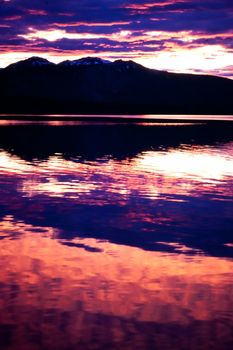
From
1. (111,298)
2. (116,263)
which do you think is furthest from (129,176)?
(111,298)

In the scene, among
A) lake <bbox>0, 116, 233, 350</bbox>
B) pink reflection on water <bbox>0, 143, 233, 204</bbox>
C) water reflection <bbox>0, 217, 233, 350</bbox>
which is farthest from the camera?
pink reflection on water <bbox>0, 143, 233, 204</bbox>

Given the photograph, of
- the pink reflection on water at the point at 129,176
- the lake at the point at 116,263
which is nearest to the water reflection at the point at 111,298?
the lake at the point at 116,263

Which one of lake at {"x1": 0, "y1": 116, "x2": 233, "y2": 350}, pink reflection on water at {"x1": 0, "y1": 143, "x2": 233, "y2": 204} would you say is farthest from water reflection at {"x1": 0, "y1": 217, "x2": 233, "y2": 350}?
pink reflection on water at {"x1": 0, "y1": 143, "x2": 233, "y2": 204}

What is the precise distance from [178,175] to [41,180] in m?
5.47

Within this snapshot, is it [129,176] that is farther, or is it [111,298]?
[129,176]

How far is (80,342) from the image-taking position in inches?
303

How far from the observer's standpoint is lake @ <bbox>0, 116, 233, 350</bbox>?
805 centimetres

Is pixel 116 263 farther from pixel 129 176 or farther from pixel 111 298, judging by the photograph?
pixel 129 176

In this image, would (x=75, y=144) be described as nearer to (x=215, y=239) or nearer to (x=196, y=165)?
(x=196, y=165)

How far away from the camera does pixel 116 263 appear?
36.6 ft

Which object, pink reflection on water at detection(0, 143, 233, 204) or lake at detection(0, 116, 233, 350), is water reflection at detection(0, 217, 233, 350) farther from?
pink reflection on water at detection(0, 143, 233, 204)

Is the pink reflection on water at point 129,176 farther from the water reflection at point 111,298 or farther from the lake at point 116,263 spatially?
the water reflection at point 111,298

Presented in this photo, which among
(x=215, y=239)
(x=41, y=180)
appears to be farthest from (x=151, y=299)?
(x=41, y=180)

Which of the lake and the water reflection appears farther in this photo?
the lake
